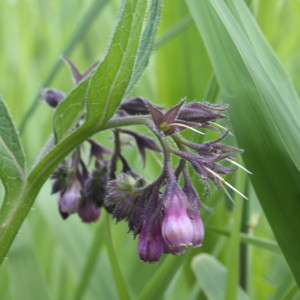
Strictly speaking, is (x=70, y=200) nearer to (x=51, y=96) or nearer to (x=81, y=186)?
(x=81, y=186)

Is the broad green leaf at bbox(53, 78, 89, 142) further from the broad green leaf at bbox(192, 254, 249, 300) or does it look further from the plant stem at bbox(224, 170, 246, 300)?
the broad green leaf at bbox(192, 254, 249, 300)

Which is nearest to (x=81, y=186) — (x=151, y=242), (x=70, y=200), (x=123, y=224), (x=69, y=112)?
(x=70, y=200)

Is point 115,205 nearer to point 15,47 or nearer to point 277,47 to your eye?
point 277,47

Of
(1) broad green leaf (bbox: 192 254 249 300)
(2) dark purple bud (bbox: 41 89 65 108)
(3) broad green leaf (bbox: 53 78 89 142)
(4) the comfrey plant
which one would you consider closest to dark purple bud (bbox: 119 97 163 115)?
(4) the comfrey plant

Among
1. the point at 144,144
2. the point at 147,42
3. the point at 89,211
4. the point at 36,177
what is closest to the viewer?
the point at 36,177

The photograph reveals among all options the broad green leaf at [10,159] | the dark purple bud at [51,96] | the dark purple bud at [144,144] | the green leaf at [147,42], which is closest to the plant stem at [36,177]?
the broad green leaf at [10,159]
